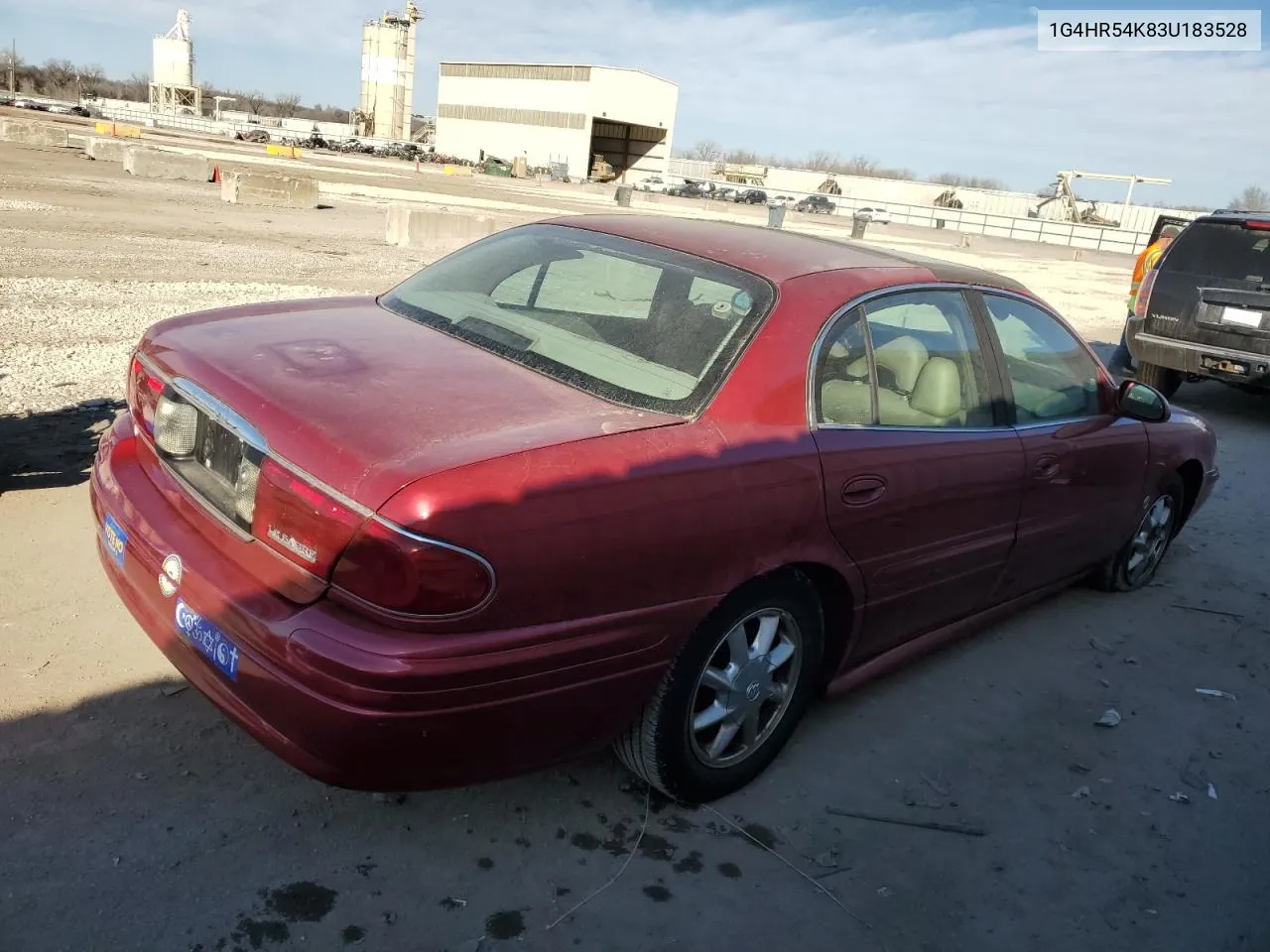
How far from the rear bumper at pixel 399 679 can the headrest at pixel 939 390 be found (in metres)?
1.26

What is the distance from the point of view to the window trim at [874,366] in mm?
2939

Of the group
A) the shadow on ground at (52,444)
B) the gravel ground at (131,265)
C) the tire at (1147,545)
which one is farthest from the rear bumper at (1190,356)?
the shadow on ground at (52,444)

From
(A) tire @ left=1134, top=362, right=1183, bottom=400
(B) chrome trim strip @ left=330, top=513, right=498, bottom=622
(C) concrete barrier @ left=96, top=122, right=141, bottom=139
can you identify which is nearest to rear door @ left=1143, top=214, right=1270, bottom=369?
(A) tire @ left=1134, top=362, right=1183, bottom=400

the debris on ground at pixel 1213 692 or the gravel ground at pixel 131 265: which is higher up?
the gravel ground at pixel 131 265

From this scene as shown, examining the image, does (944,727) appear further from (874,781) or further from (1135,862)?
(1135,862)

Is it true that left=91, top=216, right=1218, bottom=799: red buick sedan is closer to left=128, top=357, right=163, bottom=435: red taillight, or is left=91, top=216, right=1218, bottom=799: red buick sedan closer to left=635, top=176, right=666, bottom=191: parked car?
left=128, top=357, right=163, bottom=435: red taillight

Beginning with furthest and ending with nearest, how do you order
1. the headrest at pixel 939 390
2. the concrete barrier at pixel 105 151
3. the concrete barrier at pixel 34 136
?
the concrete barrier at pixel 34 136, the concrete barrier at pixel 105 151, the headrest at pixel 939 390

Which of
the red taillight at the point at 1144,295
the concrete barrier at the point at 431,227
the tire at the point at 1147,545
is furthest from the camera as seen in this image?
the concrete barrier at the point at 431,227

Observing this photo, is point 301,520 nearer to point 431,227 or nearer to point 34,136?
point 431,227

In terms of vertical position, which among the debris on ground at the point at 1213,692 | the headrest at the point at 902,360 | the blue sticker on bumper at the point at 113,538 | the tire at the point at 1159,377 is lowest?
the debris on ground at the point at 1213,692

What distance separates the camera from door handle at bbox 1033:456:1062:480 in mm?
3775

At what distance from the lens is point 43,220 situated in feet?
45.8

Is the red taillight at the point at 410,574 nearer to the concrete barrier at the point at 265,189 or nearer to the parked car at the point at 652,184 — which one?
the concrete barrier at the point at 265,189

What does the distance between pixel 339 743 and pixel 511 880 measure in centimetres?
67
